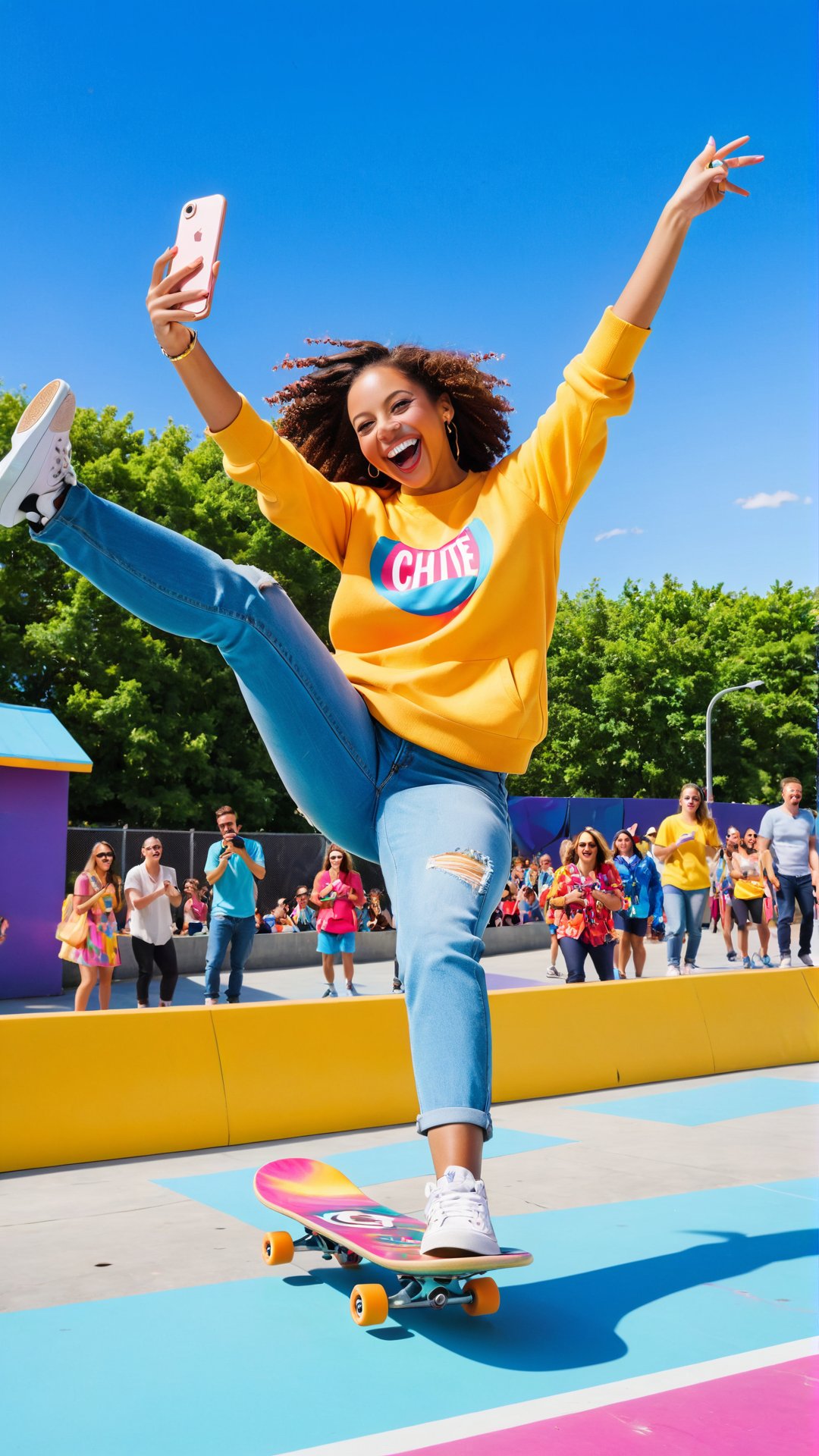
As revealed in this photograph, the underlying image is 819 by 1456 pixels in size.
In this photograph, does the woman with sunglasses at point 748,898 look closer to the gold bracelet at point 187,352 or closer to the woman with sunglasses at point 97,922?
the woman with sunglasses at point 97,922

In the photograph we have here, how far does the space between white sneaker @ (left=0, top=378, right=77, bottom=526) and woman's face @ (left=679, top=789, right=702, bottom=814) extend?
9.83m

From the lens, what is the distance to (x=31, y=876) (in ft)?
45.4

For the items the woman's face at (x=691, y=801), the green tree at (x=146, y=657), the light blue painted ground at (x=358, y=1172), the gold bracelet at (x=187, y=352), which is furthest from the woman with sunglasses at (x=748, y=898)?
the green tree at (x=146, y=657)

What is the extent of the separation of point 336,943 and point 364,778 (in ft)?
33.9

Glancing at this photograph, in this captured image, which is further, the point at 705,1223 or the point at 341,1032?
the point at 341,1032

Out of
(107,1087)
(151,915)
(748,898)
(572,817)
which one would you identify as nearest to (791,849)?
(748,898)

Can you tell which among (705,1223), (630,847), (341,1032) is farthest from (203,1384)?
(630,847)

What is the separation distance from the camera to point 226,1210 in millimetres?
4090

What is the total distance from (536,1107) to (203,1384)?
421 cm

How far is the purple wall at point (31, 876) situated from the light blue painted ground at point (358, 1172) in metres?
9.17

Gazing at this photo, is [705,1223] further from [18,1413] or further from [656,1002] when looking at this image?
[656,1002]

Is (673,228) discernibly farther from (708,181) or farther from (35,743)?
→ (35,743)

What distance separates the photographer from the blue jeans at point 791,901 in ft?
40.8

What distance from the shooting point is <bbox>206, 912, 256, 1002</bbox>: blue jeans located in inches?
414
